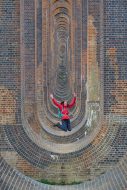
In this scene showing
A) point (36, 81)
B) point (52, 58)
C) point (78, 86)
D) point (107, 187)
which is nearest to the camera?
point (107, 187)

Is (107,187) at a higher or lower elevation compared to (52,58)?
lower

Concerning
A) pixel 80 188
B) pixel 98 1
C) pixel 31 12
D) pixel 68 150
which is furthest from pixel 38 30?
pixel 80 188

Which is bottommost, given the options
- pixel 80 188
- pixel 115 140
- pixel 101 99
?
pixel 80 188

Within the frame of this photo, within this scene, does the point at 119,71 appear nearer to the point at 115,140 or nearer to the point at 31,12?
the point at 115,140

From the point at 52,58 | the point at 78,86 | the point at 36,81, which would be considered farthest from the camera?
the point at 52,58

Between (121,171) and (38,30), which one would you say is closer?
(121,171)

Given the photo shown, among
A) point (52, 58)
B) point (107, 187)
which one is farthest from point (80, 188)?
point (52, 58)

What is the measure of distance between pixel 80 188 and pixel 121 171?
0.79 meters

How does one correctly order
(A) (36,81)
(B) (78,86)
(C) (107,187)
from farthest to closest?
1. (B) (78,86)
2. (A) (36,81)
3. (C) (107,187)

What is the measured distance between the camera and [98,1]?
10336 millimetres

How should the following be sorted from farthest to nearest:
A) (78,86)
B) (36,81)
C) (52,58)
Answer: (52,58)
(78,86)
(36,81)

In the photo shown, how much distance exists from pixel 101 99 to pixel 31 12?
202 centimetres

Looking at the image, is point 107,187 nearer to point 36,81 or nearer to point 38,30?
point 36,81

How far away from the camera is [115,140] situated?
1030 cm
